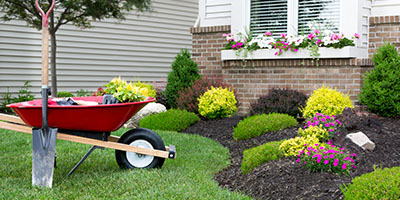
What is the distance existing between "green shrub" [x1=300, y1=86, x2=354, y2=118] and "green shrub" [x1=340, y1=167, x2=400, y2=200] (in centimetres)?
362

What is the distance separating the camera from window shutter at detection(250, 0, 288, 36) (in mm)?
8785

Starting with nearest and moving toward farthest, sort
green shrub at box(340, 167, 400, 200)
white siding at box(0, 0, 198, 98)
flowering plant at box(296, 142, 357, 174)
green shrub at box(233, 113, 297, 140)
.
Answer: green shrub at box(340, 167, 400, 200), flowering plant at box(296, 142, 357, 174), green shrub at box(233, 113, 297, 140), white siding at box(0, 0, 198, 98)

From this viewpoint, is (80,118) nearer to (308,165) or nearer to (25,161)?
(25,161)

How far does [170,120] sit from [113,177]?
131 inches

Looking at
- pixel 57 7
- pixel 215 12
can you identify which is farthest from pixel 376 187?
pixel 57 7

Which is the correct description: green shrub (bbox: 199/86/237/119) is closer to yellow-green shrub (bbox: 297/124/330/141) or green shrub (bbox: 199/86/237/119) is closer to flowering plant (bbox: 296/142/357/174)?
yellow-green shrub (bbox: 297/124/330/141)

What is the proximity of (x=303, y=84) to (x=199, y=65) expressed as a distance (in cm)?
247

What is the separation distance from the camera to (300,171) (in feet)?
13.9

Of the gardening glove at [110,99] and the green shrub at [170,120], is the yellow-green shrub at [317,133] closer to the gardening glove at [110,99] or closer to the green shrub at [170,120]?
the gardening glove at [110,99]

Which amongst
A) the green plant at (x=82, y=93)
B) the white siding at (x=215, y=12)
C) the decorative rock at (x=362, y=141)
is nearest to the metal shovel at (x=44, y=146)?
the decorative rock at (x=362, y=141)

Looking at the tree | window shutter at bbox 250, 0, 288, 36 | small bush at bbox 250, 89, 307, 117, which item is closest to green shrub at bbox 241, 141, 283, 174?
small bush at bbox 250, 89, 307, 117

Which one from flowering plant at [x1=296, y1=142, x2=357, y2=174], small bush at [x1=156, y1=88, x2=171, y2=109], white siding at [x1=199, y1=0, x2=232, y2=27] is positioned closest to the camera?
flowering plant at [x1=296, y1=142, x2=357, y2=174]

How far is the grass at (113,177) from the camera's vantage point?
155 inches

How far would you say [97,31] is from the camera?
1270cm
